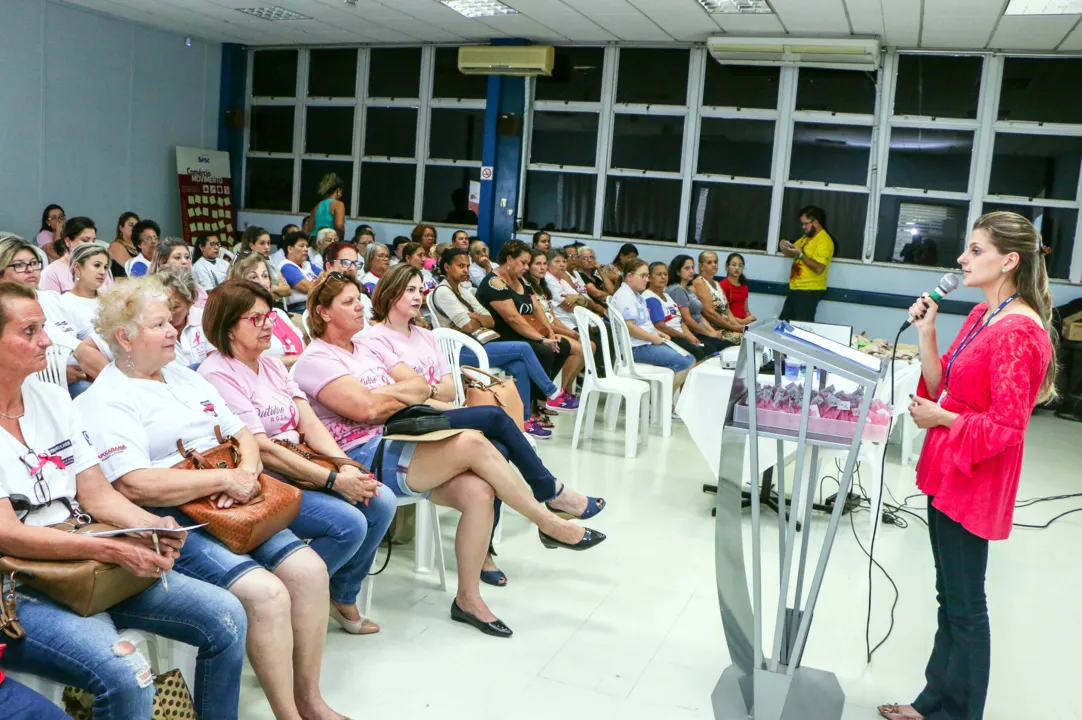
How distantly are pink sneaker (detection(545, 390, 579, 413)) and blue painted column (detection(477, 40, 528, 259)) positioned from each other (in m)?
4.07

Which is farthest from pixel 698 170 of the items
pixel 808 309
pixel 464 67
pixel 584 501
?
pixel 584 501

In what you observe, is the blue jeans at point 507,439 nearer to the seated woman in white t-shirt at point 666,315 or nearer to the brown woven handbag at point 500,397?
the brown woven handbag at point 500,397

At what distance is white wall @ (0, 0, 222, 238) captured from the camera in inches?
343

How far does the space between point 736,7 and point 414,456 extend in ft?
19.2

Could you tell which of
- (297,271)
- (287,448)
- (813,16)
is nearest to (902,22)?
(813,16)

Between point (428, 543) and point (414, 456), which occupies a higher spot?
point (414, 456)

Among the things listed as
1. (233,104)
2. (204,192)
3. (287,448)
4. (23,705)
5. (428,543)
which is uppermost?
(233,104)

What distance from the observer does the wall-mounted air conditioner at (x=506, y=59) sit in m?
9.12

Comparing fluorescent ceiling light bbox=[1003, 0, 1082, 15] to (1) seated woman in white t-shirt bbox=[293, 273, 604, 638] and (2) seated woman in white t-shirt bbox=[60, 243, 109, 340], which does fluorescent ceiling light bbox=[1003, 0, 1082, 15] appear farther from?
(2) seated woman in white t-shirt bbox=[60, 243, 109, 340]

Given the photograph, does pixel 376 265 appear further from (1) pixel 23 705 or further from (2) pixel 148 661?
(1) pixel 23 705

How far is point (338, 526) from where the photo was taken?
7.95 feet

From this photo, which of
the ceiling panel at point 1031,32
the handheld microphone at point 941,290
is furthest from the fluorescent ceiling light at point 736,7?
the handheld microphone at point 941,290

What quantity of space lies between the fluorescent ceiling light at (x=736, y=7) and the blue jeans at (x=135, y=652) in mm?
6601

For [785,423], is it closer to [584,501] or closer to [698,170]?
[584,501]
